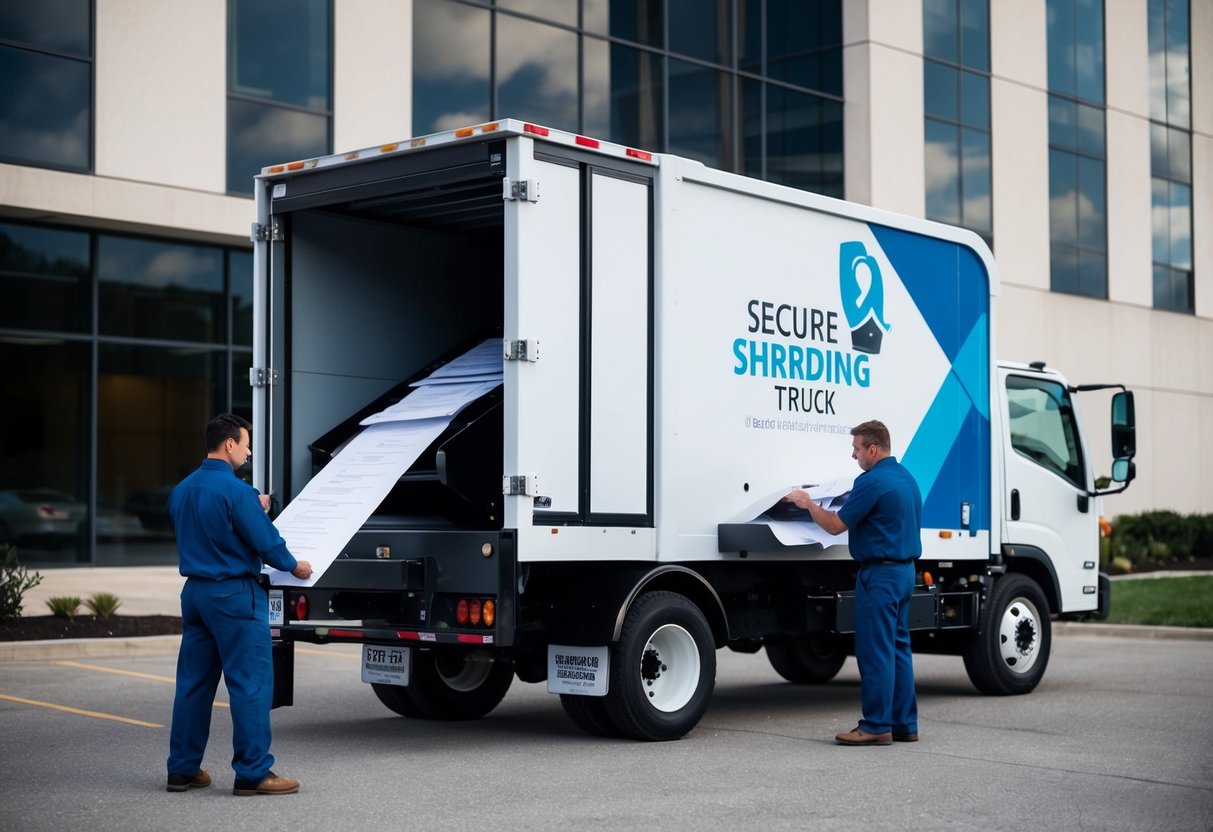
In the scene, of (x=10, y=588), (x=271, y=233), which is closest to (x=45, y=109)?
(x=10, y=588)

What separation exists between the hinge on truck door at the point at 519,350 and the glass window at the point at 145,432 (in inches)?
560

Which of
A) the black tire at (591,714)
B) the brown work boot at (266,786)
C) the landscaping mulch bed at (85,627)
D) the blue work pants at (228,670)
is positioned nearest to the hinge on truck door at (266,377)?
the blue work pants at (228,670)

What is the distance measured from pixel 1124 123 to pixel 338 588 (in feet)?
98.8

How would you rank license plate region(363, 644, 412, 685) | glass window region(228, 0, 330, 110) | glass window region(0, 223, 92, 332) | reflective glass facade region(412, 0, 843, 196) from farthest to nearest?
reflective glass facade region(412, 0, 843, 196) → glass window region(228, 0, 330, 110) → glass window region(0, 223, 92, 332) → license plate region(363, 644, 412, 685)

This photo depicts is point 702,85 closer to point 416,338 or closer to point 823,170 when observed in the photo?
point 823,170

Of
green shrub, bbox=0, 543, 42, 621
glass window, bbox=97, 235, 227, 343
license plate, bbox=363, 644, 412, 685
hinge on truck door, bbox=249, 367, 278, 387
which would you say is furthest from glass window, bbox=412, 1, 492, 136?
license plate, bbox=363, 644, 412, 685

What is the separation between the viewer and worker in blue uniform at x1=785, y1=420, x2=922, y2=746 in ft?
29.6

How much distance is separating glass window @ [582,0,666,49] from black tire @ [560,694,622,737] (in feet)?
57.2

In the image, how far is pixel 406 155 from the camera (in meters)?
8.96

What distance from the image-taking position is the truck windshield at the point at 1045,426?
481 inches

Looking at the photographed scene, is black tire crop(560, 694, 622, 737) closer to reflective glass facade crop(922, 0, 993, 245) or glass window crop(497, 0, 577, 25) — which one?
glass window crop(497, 0, 577, 25)

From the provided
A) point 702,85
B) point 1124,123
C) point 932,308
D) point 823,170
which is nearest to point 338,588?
point 932,308

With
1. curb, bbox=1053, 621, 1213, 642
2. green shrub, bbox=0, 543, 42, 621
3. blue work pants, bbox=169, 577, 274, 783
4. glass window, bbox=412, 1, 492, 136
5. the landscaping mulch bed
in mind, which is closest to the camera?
blue work pants, bbox=169, 577, 274, 783

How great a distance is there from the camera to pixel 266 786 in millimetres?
7234
